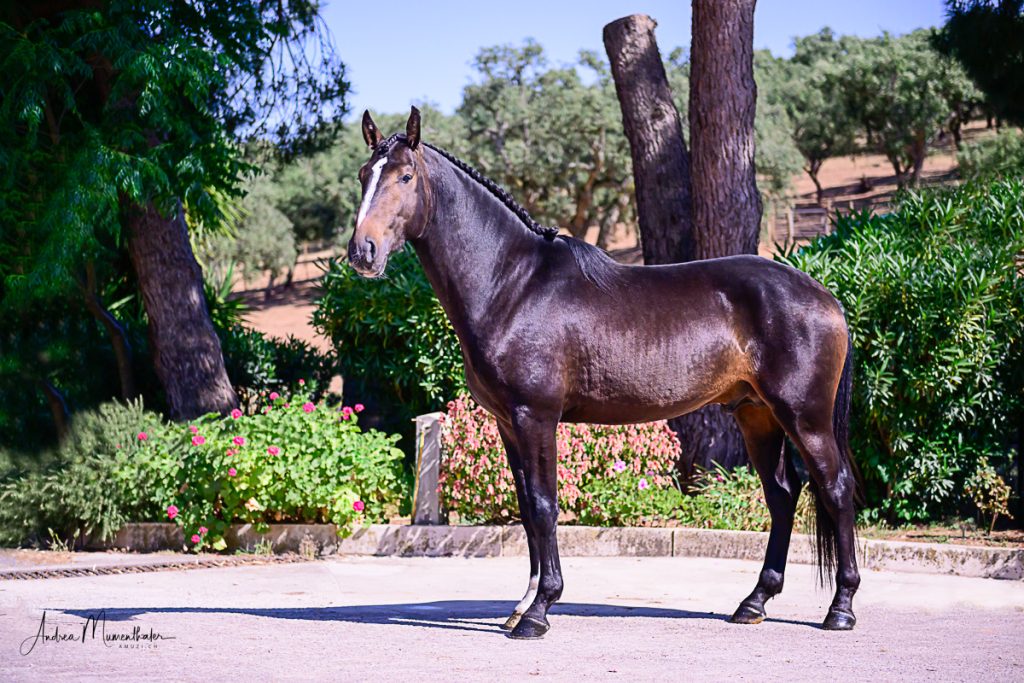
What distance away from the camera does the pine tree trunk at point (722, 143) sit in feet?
31.4

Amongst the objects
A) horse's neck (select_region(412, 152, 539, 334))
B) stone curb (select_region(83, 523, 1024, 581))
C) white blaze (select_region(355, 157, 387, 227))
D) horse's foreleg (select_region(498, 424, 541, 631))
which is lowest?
stone curb (select_region(83, 523, 1024, 581))

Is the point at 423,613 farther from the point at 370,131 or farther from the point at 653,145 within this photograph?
the point at 653,145

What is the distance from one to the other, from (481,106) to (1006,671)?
41.8 metres

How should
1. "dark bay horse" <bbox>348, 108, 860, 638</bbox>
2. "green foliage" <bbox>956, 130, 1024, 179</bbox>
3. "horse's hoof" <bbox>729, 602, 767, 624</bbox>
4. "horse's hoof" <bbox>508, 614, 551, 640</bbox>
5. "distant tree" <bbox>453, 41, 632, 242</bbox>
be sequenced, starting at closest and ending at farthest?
"horse's hoof" <bbox>508, 614, 551, 640</bbox> < "dark bay horse" <bbox>348, 108, 860, 638</bbox> < "horse's hoof" <bbox>729, 602, 767, 624</bbox> < "green foliage" <bbox>956, 130, 1024, 179</bbox> < "distant tree" <bbox>453, 41, 632, 242</bbox>

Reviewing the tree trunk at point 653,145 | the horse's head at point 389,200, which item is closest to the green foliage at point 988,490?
the tree trunk at point 653,145

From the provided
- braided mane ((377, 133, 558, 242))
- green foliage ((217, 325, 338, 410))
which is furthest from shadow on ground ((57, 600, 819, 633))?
green foliage ((217, 325, 338, 410))

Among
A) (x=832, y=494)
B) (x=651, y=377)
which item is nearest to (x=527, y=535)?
(x=651, y=377)

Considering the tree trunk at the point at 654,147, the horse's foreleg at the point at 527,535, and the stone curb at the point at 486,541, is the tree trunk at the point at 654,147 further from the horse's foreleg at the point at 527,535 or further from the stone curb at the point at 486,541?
the horse's foreleg at the point at 527,535

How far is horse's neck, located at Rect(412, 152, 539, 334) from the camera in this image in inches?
223

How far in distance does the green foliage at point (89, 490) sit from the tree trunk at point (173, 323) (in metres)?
1.32

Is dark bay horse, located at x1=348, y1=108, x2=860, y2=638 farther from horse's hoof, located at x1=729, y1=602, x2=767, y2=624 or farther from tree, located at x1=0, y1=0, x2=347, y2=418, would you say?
tree, located at x1=0, y1=0, x2=347, y2=418

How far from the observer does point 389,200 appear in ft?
17.6

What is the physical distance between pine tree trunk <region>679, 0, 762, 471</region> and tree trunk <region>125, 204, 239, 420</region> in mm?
4863

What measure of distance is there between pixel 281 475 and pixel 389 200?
155 inches
